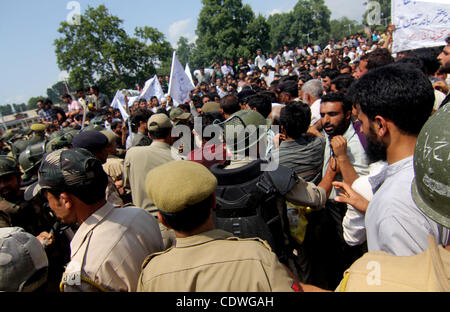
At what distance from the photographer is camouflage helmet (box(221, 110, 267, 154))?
226 cm

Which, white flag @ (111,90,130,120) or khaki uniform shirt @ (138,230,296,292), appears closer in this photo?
khaki uniform shirt @ (138,230,296,292)

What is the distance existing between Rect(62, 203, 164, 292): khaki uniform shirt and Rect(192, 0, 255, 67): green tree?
133 ft

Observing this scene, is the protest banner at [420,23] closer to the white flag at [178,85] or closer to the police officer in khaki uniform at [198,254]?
the white flag at [178,85]

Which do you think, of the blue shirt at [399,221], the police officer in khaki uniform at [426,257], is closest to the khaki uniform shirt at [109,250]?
the police officer in khaki uniform at [426,257]

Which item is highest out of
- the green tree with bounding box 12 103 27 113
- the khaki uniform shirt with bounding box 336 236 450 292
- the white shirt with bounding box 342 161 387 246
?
the green tree with bounding box 12 103 27 113

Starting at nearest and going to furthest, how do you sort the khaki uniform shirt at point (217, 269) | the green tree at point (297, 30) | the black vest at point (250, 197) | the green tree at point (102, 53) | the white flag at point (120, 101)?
1. the khaki uniform shirt at point (217, 269)
2. the black vest at point (250, 197)
3. the white flag at point (120, 101)
4. the green tree at point (102, 53)
5. the green tree at point (297, 30)

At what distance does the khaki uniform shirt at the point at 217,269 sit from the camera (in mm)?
1186

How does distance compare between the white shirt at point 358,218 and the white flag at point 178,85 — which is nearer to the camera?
the white shirt at point 358,218

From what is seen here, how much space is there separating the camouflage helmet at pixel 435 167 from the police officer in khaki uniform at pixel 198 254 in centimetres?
64

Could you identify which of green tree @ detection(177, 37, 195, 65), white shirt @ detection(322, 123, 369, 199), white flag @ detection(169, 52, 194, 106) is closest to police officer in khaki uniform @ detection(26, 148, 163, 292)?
white shirt @ detection(322, 123, 369, 199)

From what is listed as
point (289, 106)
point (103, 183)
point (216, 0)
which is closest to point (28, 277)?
point (103, 183)

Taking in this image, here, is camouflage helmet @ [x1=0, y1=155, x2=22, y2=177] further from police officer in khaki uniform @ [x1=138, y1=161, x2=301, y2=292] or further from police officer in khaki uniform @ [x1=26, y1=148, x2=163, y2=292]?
police officer in khaki uniform @ [x1=138, y1=161, x2=301, y2=292]

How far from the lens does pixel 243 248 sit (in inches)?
49.8
